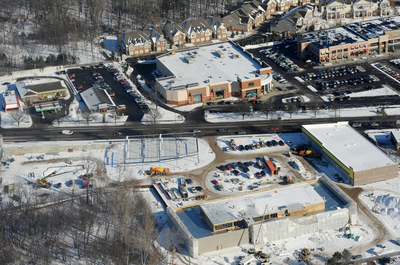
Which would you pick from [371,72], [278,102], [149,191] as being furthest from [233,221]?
[371,72]

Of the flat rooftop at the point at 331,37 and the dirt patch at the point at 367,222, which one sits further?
the flat rooftop at the point at 331,37

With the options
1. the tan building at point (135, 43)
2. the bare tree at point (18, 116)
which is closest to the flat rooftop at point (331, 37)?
the tan building at point (135, 43)

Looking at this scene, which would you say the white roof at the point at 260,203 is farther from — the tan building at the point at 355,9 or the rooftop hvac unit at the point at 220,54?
the tan building at the point at 355,9

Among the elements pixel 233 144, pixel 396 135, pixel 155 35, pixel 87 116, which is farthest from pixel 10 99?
pixel 396 135

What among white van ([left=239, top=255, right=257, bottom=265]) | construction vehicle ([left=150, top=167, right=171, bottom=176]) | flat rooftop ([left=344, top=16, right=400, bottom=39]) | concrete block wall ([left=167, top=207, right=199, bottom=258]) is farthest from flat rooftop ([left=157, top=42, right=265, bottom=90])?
white van ([left=239, top=255, right=257, bottom=265])

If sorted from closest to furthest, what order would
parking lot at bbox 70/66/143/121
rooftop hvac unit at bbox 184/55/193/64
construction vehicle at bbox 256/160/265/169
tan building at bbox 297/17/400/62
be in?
construction vehicle at bbox 256/160/265/169 < parking lot at bbox 70/66/143/121 < rooftop hvac unit at bbox 184/55/193/64 < tan building at bbox 297/17/400/62

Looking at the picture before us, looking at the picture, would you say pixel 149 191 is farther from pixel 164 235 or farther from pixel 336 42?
pixel 336 42

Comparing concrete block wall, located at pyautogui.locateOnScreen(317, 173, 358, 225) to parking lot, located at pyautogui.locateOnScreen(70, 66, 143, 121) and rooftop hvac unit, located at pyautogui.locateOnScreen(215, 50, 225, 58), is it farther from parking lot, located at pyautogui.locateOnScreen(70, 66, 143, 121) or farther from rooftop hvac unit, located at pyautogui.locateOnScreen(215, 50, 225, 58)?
rooftop hvac unit, located at pyautogui.locateOnScreen(215, 50, 225, 58)
